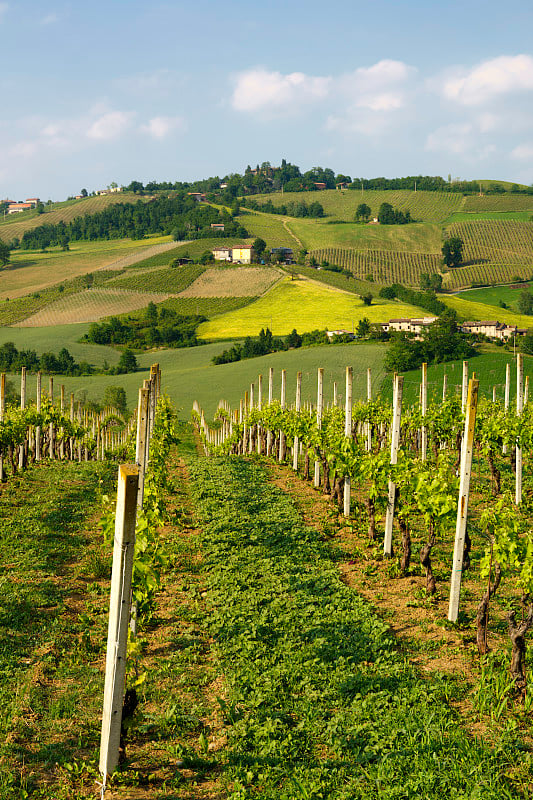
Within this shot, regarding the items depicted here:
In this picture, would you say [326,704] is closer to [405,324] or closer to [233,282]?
[405,324]

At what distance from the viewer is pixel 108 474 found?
21.7m

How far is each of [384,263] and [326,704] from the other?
431 ft

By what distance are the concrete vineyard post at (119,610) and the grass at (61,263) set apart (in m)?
117

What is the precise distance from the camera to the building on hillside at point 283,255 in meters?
132

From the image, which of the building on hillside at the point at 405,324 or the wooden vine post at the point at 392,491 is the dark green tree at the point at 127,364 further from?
the wooden vine post at the point at 392,491

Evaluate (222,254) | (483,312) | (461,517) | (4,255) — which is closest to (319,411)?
A: (461,517)

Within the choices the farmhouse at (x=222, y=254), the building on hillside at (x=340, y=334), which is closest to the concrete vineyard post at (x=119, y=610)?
the building on hillside at (x=340, y=334)

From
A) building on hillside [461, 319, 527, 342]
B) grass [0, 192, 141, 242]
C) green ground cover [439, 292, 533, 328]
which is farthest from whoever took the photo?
grass [0, 192, 141, 242]

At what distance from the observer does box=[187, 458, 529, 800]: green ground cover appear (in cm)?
527

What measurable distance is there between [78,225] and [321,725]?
177771mm

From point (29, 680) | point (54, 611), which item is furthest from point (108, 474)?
point (29, 680)

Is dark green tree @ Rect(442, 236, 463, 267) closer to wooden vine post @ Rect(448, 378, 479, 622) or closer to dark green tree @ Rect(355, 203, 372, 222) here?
dark green tree @ Rect(355, 203, 372, 222)

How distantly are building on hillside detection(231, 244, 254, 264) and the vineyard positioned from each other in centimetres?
1395

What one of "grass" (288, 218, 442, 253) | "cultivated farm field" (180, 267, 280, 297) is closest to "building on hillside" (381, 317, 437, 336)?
"cultivated farm field" (180, 267, 280, 297)
